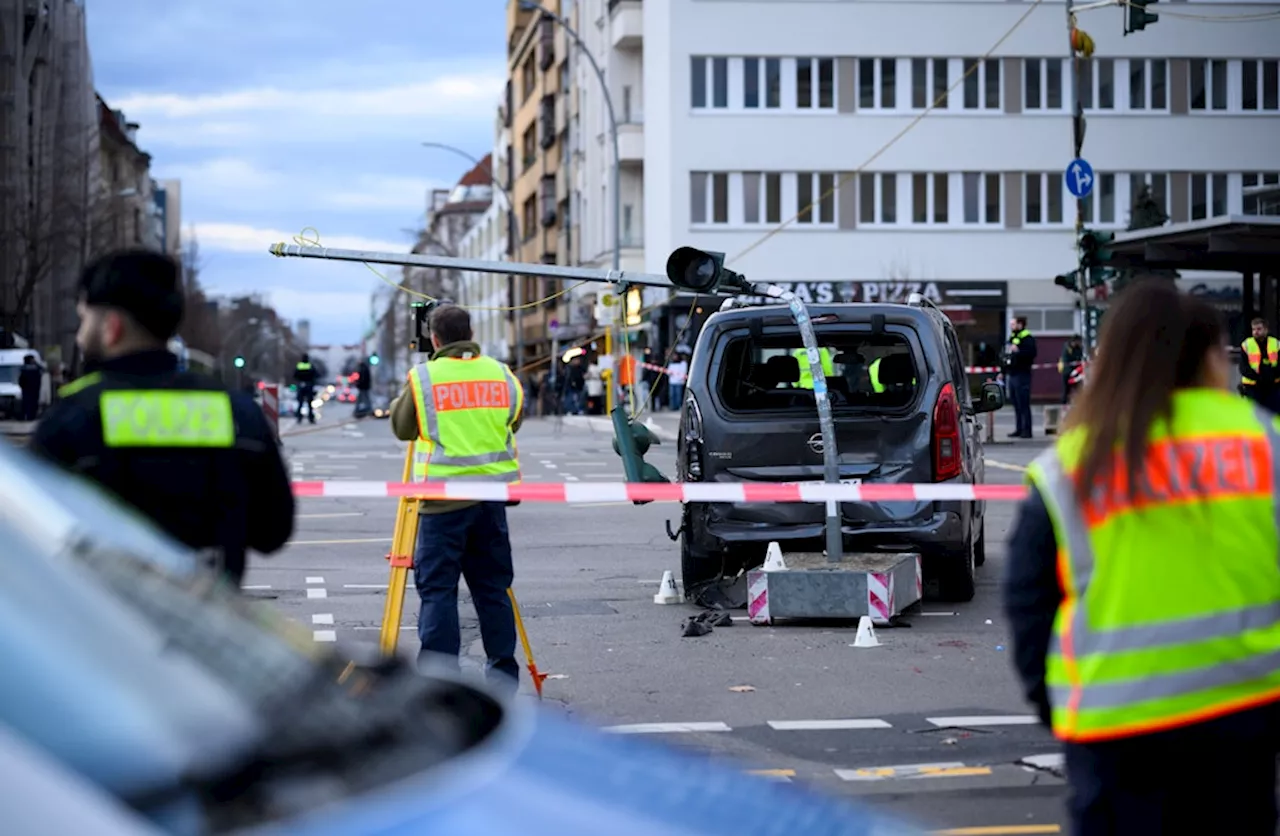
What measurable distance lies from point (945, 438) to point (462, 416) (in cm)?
405

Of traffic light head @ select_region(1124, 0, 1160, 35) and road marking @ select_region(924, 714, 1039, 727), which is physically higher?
traffic light head @ select_region(1124, 0, 1160, 35)

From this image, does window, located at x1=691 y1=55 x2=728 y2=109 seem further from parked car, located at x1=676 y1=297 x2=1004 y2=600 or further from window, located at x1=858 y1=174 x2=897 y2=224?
parked car, located at x1=676 y1=297 x2=1004 y2=600

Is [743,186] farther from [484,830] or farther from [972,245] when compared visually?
[484,830]

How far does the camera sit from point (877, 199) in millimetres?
57562

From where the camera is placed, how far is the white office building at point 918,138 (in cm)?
5691

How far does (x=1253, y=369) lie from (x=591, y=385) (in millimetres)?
29305

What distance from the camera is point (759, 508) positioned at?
11820mm

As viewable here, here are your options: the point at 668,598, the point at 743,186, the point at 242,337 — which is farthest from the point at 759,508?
the point at 242,337

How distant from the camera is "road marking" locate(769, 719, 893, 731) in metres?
8.02

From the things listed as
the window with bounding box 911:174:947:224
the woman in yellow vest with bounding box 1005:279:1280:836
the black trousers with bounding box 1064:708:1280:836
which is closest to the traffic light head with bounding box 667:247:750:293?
the woman in yellow vest with bounding box 1005:279:1280:836

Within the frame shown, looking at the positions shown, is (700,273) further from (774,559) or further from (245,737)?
(245,737)

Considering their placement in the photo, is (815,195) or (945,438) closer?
(945,438)

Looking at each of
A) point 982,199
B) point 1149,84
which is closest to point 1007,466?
point 982,199

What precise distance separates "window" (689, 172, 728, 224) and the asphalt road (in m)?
40.1
